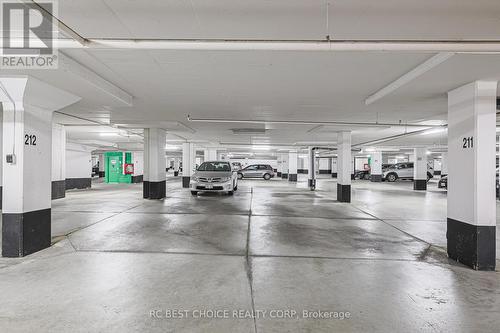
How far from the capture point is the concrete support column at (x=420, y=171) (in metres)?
15.6

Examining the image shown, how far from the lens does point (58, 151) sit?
34.0 ft

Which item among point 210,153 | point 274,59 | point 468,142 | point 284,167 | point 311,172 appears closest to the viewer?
point 274,59

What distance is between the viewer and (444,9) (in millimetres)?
2232

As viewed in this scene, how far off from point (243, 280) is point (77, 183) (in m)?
14.5

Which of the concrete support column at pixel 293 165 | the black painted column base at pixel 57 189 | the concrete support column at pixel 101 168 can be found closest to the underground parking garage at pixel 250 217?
the black painted column base at pixel 57 189

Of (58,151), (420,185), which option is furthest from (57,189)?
(420,185)

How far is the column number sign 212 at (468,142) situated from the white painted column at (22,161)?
19.4 ft

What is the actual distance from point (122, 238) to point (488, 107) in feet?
19.2

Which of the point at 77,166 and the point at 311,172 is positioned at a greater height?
the point at 77,166

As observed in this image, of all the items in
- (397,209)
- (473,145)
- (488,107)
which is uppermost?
(488,107)

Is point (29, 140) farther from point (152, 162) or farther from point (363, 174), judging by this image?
point (363, 174)

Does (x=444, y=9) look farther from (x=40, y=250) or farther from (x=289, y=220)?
(x=40, y=250)

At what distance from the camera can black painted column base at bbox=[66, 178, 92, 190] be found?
46.3 ft

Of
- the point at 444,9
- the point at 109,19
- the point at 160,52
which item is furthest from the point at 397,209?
the point at 109,19
